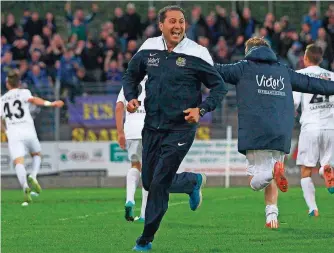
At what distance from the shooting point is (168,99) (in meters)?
10.5

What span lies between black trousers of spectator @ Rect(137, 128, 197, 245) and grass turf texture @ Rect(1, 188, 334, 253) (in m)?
0.43

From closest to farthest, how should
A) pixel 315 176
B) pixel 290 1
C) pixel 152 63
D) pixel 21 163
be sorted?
pixel 152 63
pixel 21 163
pixel 315 176
pixel 290 1

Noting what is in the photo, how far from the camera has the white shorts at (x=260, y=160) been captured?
41.6 ft

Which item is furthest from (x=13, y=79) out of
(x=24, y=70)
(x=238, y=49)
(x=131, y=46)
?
(x=238, y=49)

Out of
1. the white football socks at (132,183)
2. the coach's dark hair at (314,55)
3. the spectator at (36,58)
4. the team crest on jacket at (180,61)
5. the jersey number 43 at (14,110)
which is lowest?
the white football socks at (132,183)

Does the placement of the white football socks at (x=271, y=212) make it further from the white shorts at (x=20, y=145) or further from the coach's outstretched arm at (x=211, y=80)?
the white shorts at (x=20, y=145)

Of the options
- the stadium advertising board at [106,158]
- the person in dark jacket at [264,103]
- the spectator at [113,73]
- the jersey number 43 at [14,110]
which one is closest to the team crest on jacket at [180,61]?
the person in dark jacket at [264,103]

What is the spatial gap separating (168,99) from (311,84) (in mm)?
2723

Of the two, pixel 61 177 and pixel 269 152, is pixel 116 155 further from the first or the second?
pixel 269 152

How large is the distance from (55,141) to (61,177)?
0.99 metres

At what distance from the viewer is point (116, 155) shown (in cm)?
2748

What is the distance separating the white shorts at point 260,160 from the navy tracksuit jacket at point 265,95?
0.47ft

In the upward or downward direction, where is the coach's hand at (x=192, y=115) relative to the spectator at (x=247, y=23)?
downward

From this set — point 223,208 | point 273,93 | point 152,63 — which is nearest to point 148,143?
point 152,63
